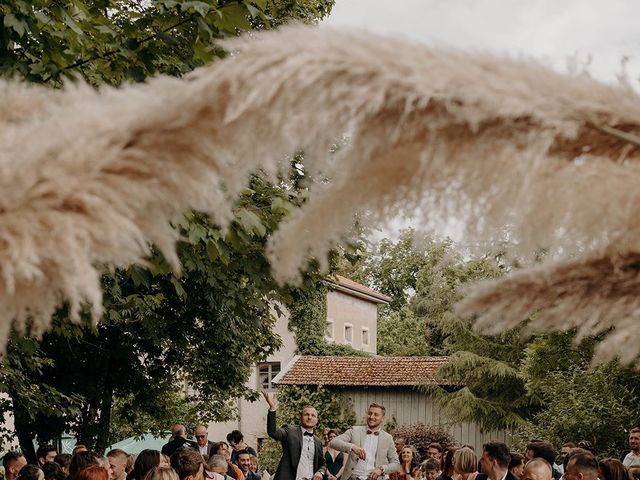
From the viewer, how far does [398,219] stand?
0.98 meters

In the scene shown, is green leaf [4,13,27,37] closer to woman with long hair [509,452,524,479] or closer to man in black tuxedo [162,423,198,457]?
woman with long hair [509,452,524,479]

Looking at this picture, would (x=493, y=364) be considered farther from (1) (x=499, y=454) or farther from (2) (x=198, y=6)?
(2) (x=198, y=6)

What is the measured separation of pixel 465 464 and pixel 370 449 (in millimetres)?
3790

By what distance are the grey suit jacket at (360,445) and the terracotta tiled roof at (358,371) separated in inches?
998

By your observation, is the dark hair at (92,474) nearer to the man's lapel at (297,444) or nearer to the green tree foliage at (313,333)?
the man's lapel at (297,444)

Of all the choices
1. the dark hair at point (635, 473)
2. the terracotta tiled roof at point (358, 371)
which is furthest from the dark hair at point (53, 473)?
the terracotta tiled roof at point (358, 371)

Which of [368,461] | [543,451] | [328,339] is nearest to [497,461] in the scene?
[543,451]

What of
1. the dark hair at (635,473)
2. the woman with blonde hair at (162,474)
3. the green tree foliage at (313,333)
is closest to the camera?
the woman with blonde hair at (162,474)

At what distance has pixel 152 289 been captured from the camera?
15586 millimetres

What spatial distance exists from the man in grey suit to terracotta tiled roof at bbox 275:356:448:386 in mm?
25412

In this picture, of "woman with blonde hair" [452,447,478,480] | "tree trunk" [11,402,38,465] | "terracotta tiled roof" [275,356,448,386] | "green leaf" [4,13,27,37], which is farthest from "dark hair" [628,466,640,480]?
"terracotta tiled roof" [275,356,448,386]

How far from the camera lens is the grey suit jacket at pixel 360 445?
1415cm

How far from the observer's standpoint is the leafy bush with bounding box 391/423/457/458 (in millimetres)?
35062

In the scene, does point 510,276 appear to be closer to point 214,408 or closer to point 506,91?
point 506,91
